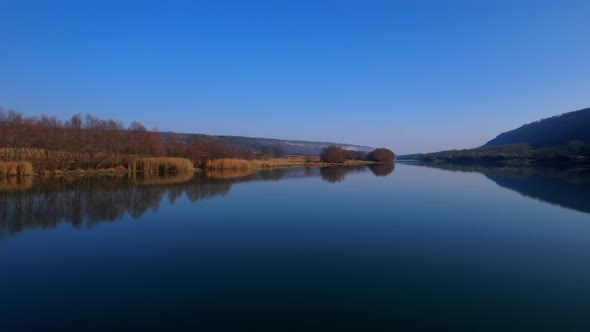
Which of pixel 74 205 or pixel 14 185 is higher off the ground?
pixel 14 185

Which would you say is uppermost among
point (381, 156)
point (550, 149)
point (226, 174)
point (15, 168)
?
point (550, 149)

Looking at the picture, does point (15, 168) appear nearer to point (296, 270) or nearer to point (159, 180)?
point (159, 180)

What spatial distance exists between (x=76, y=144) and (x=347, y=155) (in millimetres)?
51214

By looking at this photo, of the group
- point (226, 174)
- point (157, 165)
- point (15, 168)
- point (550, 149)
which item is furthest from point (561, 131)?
→ point (15, 168)

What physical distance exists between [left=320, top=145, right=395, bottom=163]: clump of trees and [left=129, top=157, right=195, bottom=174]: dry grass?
3193 cm

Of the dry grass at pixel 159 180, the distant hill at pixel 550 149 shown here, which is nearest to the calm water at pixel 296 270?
the dry grass at pixel 159 180

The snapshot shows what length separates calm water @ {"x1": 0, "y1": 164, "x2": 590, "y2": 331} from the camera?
3.64 metres

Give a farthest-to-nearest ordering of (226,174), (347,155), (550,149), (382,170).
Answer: (347,155) → (550,149) → (382,170) → (226,174)

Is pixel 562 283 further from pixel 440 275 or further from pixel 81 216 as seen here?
pixel 81 216

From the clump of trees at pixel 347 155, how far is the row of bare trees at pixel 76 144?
25.8m

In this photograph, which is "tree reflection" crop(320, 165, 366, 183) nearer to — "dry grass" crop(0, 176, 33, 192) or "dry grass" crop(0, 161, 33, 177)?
"dry grass" crop(0, 176, 33, 192)

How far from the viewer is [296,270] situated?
203 inches

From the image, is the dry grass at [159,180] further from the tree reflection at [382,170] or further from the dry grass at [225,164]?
the tree reflection at [382,170]

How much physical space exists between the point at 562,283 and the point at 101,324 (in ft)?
20.3
